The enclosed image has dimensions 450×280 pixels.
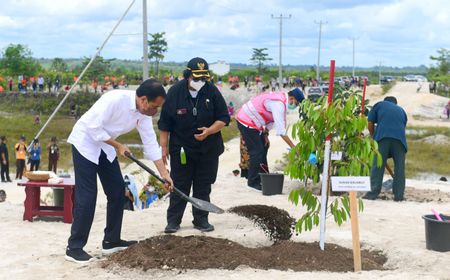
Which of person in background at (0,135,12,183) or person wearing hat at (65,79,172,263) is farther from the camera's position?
person in background at (0,135,12,183)

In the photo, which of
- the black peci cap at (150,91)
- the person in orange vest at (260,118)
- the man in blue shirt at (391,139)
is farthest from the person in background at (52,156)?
the black peci cap at (150,91)

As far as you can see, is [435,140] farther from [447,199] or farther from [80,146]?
[80,146]

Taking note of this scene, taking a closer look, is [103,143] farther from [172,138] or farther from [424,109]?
[424,109]

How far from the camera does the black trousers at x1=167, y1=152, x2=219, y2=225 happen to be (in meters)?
6.64

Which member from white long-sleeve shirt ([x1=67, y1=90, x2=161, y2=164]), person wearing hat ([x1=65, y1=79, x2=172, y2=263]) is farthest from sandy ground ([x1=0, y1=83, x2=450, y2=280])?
white long-sleeve shirt ([x1=67, y1=90, x2=161, y2=164])

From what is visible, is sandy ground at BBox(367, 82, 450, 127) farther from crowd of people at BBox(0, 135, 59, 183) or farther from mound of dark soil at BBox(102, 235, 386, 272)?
mound of dark soil at BBox(102, 235, 386, 272)

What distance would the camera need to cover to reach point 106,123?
5516mm

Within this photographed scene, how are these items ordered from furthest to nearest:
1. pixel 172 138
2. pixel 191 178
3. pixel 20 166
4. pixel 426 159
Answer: pixel 426 159 < pixel 20 166 < pixel 191 178 < pixel 172 138

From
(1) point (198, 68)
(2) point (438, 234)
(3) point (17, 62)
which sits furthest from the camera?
(3) point (17, 62)

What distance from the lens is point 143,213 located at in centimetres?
795

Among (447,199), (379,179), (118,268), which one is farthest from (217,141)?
(447,199)

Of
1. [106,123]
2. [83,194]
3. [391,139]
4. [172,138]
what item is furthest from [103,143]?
[391,139]

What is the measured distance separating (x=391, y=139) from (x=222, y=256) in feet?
14.8

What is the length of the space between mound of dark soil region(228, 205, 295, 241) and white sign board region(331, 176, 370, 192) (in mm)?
1390
